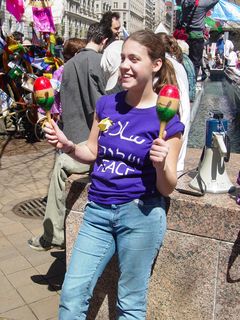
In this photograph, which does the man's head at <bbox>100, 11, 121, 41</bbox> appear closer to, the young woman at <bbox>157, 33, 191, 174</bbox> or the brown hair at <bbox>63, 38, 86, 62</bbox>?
the brown hair at <bbox>63, 38, 86, 62</bbox>

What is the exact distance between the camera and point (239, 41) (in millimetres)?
29000

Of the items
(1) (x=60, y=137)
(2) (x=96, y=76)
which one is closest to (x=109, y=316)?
(1) (x=60, y=137)

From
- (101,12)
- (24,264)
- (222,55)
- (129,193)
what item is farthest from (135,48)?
(101,12)

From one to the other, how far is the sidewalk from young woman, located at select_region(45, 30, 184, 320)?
1161 millimetres

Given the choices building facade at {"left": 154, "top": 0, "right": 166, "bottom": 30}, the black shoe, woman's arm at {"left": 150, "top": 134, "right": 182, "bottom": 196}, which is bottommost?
building facade at {"left": 154, "top": 0, "right": 166, "bottom": 30}

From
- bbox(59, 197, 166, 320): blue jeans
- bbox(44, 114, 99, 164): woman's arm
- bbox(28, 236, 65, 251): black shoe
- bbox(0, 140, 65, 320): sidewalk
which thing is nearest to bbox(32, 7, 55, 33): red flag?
bbox(0, 140, 65, 320): sidewalk

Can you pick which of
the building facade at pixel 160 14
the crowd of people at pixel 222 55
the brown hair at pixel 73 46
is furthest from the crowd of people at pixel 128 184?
the crowd of people at pixel 222 55

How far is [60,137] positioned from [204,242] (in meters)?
0.99

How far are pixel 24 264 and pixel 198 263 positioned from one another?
2.09 metres

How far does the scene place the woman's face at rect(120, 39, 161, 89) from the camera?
2154mm

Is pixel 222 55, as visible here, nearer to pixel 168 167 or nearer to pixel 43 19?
pixel 43 19

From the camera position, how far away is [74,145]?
2383 millimetres

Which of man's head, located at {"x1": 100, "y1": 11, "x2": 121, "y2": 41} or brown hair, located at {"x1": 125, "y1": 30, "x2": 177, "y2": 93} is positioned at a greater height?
brown hair, located at {"x1": 125, "y1": 30, "x2": 177, "y2": 93}

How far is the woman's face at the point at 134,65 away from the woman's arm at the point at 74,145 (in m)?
0.36
